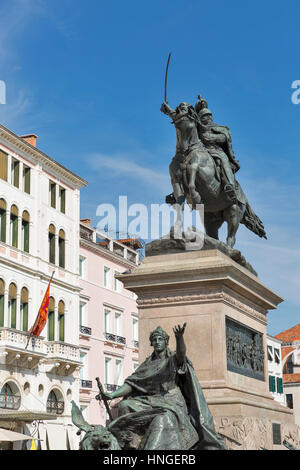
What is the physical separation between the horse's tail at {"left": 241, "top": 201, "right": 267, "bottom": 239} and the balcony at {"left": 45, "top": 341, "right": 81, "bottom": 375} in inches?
1247

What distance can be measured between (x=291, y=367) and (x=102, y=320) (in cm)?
2893

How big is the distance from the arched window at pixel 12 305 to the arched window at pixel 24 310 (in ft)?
2.53

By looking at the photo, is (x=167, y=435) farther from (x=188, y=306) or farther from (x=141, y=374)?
(x=188, y=306)

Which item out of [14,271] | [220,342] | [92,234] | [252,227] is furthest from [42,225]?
[220,342]

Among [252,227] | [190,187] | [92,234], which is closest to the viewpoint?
[190,187]

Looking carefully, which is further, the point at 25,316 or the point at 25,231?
the point at 25,231

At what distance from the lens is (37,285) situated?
147 ft

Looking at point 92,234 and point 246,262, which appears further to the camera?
point 92,234

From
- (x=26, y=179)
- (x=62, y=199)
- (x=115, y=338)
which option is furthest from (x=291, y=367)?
(x=26, y=179)

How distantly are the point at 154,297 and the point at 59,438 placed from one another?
114ft

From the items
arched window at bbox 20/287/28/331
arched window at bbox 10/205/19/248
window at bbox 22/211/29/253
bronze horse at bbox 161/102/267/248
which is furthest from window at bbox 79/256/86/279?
bronze horse at bbox 161/102/267/248

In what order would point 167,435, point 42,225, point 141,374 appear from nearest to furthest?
point 167,435, point 141,374, point 42,225

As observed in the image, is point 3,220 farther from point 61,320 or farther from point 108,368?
point 108,368
